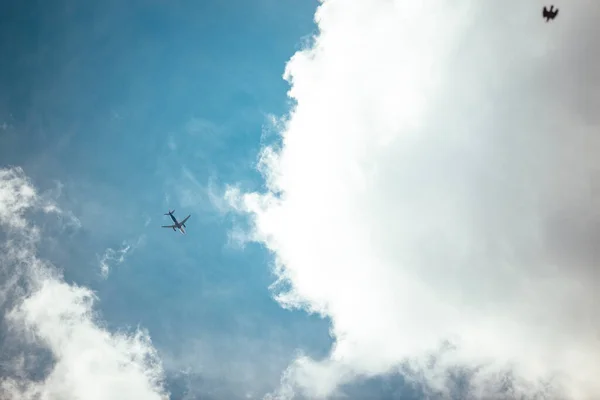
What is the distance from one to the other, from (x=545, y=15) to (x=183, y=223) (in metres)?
95.8

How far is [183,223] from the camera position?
346ft

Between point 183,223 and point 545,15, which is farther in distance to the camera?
point 183,223

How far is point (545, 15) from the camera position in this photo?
43000 millimetres
